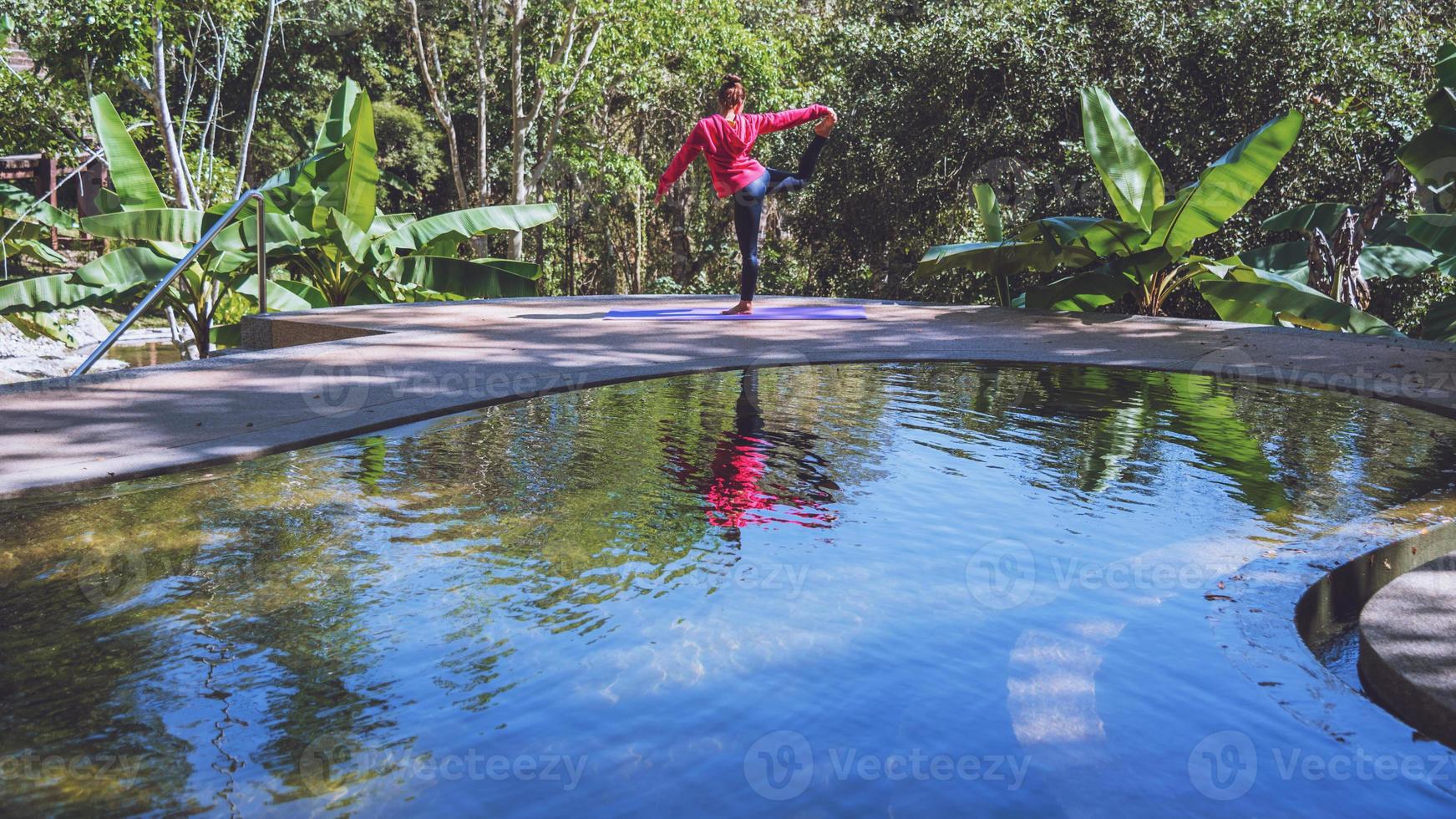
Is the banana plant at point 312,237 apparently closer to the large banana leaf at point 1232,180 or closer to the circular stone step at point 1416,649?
the large banana leaf at point 1232,180

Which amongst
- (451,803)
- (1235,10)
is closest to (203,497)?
(451,803)

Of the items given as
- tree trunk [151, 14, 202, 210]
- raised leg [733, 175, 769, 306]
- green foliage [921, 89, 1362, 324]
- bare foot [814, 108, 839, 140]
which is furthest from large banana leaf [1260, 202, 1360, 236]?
tree trunk [151, 14, 202, 210]

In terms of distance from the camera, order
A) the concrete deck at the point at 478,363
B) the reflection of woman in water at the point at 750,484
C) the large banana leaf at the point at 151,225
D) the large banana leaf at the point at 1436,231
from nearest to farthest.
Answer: the reflection of woman in water at the point at 750,484, the concrete deck at the point at 478,363, the large banana leaf at the point at 1436,231, the large banana leaf at the point at 151,225

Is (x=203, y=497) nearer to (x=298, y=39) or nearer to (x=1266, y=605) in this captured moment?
(x=1266, y=605)

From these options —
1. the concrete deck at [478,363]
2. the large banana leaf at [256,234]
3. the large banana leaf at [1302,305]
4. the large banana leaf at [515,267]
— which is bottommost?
the concrete deck at [478,363]

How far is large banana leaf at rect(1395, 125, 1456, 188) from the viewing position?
9617 millimetres

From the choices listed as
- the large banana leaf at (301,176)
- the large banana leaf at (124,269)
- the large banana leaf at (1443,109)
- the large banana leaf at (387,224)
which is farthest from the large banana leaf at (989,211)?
the large banana leaf at (124,269)

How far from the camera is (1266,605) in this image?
372 cm

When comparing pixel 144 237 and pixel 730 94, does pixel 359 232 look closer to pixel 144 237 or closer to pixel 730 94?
pixel 144 237

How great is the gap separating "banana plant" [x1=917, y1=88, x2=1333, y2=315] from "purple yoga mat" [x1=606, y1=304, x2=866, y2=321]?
1158 millimetres

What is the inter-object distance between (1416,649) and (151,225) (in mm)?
12190

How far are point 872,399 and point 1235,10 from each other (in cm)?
1222

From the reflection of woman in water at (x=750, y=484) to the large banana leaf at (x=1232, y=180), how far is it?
5975mm

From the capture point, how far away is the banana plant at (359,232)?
1271 centimetres
